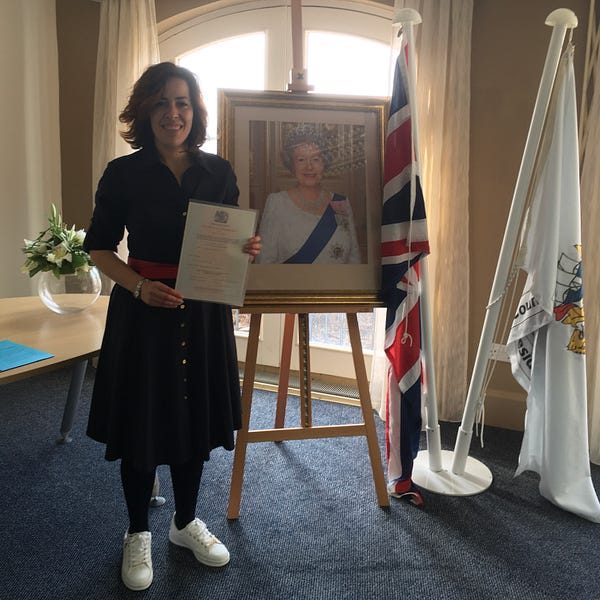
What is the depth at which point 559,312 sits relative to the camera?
2.04m

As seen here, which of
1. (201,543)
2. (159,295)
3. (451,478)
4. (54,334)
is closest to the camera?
(159,295)

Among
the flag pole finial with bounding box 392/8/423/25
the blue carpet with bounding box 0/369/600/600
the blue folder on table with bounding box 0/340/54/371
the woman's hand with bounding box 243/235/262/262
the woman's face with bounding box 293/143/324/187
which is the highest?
the flag pole finial with bounding box 392/8/423/25

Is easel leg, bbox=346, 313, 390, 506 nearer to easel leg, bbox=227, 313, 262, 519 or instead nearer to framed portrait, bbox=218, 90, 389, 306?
framed portrait, bbox=218, 90, 389, 306

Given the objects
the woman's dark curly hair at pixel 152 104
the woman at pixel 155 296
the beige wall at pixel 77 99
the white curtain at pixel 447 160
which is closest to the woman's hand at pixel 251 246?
the woman at pixel 155 296

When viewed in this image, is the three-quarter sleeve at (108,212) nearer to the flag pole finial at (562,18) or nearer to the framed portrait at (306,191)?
the framed portrait at (306,191)

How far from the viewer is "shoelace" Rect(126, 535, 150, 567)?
65.1 inches

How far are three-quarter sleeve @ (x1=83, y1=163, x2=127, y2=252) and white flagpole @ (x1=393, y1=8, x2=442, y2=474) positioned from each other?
1031 mm

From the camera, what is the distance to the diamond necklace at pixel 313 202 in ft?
6.32

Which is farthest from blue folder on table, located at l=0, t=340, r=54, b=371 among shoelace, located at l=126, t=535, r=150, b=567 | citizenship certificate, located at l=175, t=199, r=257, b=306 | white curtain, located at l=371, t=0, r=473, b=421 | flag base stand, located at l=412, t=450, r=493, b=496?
white curtain, located at l=371, t=0, r=473, b=421

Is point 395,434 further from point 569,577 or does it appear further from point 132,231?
point 132,231

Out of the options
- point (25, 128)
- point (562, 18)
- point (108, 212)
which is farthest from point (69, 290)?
point (562, 18)

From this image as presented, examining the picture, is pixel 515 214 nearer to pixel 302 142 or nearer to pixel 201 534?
pixel 302 142

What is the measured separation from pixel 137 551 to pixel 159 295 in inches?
32.3

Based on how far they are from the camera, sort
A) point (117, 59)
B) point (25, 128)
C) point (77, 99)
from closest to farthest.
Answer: point (117, 59)
point (25, 128)
point (77, 99)
